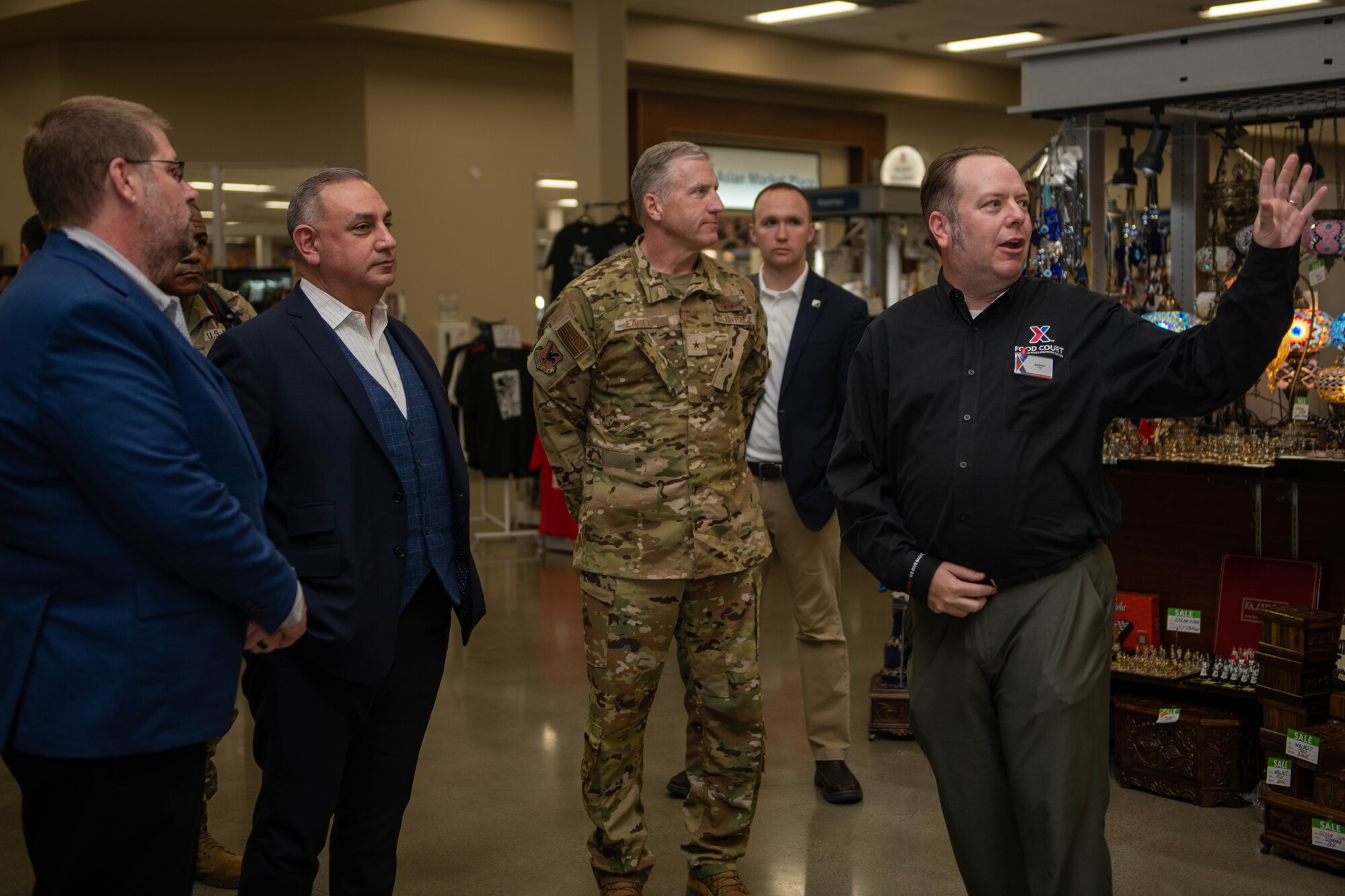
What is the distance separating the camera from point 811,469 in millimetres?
3785

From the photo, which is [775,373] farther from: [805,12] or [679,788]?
[805,12]

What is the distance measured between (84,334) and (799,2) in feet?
31.1

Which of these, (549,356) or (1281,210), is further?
(549,356)

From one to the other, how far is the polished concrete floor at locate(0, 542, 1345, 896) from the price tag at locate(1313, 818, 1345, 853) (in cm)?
8

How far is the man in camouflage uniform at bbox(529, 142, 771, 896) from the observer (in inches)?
117

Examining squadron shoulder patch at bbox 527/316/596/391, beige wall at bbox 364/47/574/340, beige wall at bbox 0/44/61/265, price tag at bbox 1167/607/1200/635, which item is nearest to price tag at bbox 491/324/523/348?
beige wall at bbox 364/47/574/340

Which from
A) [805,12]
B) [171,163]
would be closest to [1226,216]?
[171,163]

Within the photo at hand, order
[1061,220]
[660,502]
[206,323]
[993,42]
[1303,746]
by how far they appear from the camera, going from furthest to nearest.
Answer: [993,42]
[1061,220]
[1303,746]
[206,323]
[660,502]

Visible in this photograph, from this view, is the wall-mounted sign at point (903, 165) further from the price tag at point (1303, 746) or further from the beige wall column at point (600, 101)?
the price tag at point (1303, 746)

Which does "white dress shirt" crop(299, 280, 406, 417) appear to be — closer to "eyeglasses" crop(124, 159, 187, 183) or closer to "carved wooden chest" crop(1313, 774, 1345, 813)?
"eyeglasses" crop(124, 159, 187, 183)

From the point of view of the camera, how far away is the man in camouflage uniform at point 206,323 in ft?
10.0

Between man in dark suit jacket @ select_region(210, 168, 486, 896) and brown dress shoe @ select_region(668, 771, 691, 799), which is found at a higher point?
man in dark suit jacket @ select_region(210, 168, 486, 896)

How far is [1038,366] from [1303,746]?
1783 millimetres

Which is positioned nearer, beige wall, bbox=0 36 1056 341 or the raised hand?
the raised hand
